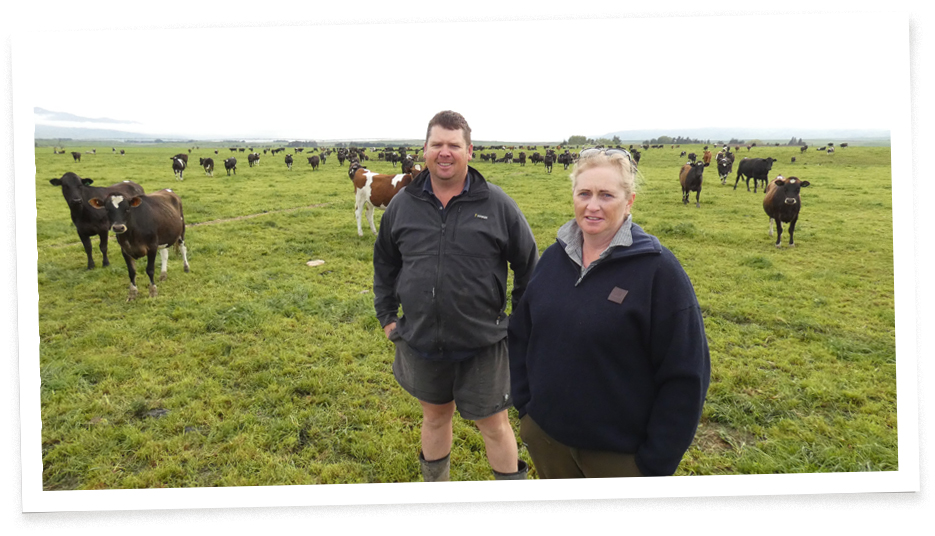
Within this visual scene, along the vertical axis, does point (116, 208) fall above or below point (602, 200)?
above

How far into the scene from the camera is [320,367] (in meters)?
4.71

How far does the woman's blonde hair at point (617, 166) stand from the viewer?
5.87 feet

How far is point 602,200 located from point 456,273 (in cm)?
82

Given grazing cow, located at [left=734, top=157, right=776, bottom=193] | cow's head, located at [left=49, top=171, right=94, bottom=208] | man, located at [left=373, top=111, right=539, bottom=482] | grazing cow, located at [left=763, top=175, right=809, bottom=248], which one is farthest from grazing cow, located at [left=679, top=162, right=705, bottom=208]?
cow's head, located at [left=49, top=171, right=94, bottom=208]

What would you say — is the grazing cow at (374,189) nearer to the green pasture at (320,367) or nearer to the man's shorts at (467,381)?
the green pasture at (320,367)

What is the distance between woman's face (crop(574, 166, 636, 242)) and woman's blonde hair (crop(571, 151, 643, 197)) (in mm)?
15

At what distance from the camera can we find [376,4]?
3232 mm

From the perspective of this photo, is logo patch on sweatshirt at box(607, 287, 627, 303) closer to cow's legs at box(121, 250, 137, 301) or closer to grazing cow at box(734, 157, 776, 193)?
cow's legs at box(121, 250, 137, 301)

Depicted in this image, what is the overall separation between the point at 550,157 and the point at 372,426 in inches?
1167

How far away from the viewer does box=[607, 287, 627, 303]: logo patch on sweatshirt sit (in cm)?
169

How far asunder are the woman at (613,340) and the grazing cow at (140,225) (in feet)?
21.7

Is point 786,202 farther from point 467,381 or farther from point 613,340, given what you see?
point 613,340

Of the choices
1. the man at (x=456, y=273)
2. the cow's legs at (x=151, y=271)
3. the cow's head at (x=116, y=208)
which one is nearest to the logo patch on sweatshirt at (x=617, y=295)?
the man at (x=456, y=273)

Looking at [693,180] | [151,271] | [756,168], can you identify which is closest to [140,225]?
[151,271]
